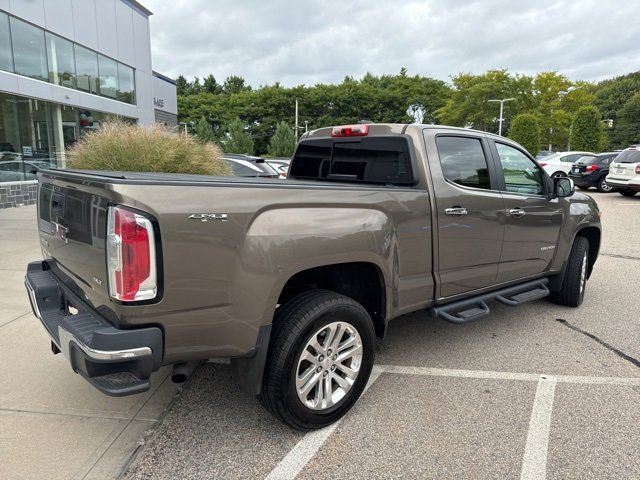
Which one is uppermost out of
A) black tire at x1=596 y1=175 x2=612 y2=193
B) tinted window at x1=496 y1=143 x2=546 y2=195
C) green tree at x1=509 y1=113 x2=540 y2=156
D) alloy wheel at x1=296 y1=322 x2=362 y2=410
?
green tree at x1=509 y1=113 x2=540 y2=156

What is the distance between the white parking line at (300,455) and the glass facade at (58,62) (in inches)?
555

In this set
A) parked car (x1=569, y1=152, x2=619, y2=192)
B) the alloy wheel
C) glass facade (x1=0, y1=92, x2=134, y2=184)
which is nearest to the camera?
the alloy wheel

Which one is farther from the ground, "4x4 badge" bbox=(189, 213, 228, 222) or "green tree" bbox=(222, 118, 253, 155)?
"green tree" bbox=(222, 118, 253, 155)

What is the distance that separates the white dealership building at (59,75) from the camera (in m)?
12.9

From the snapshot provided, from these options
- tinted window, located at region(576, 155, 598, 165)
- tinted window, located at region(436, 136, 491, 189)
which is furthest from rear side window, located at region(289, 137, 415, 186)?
tinted window, located at region(576, 155, 598, 165)

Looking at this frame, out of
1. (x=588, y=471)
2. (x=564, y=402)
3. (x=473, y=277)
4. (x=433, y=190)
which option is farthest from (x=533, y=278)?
(x=588, y=471)

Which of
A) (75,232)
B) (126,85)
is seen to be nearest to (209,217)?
(75,232)

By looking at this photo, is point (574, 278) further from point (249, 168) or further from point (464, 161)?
point (249, 168)

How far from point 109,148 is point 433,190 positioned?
5867 millimetres

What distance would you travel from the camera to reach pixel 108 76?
18.8 metres

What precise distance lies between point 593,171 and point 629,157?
119 inches

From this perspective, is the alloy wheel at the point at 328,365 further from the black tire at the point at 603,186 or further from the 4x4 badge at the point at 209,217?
the black tire at the point at 603,186

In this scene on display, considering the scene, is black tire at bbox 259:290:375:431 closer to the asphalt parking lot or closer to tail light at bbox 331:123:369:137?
the asphalt parking lot

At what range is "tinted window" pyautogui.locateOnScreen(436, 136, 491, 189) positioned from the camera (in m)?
3.67
